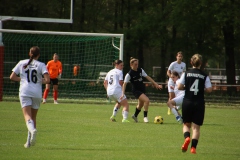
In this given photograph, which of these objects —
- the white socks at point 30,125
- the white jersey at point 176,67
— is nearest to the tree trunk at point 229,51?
the white jersey at point 176,67

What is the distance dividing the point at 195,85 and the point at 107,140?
266 centimetres

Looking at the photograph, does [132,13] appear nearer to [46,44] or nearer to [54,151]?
[46,44]

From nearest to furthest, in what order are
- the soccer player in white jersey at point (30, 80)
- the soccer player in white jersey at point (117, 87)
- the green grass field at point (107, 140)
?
the green grass field at point (107, 140), the soccer player in white jersey at point (30, 80), the soccer player in white jersey at point (117, 87)

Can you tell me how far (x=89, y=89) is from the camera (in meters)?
28.2

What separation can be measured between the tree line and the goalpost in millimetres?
3045

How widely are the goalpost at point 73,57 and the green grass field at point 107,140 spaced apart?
10.2 metres

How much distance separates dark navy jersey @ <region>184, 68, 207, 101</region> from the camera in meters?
10.3

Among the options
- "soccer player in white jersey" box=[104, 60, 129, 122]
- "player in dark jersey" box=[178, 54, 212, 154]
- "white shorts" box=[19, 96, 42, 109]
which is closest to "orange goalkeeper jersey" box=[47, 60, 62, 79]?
"soccer player in white jersey" box=[104, 60, 129, 122]

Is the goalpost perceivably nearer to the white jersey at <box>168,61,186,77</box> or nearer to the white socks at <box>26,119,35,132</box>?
the white jersey at <box>168,61,186,77</box>

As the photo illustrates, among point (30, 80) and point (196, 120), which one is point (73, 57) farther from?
point (196, 120)

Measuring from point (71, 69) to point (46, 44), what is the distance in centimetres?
230

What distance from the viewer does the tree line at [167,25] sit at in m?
33.7

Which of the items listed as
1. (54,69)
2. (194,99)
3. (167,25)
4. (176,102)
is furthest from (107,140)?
(167,25)

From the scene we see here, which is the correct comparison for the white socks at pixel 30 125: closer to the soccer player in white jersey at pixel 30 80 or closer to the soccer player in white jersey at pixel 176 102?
the soccer player in white jersey at pixel 30 80
